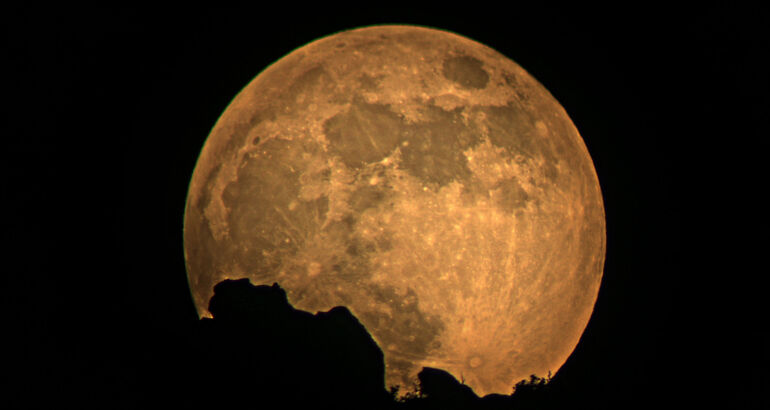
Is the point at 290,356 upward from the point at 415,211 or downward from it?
downward

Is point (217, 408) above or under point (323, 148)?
under

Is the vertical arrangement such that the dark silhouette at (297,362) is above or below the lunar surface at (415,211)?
below

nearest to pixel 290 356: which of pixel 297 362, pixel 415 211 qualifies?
pixel 297 362

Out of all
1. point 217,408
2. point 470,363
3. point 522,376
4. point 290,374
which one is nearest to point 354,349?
point 290,374

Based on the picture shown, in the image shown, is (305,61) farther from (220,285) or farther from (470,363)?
(470,363)

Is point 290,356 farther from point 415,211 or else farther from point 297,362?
point 415,211

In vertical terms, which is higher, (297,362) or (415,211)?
(415,211)

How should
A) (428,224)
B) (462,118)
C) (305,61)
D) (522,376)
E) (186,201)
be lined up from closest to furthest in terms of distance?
(428,224)
(462,118)
(522,376)
(305,61)
(186,201)

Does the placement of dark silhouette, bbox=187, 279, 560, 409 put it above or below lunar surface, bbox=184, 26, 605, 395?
below
